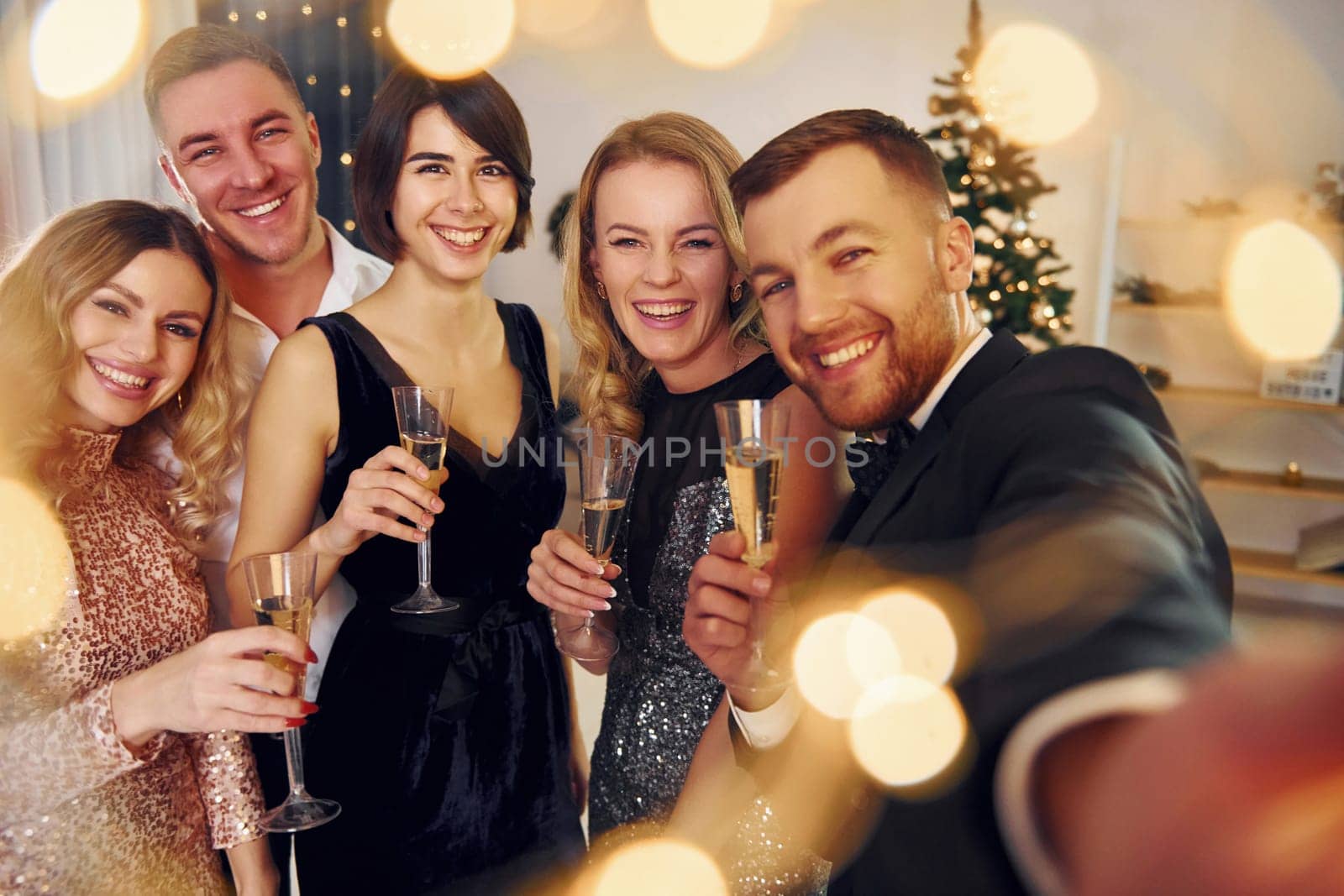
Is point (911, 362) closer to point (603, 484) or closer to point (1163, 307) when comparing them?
point (603, 484)

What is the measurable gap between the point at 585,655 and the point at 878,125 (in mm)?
1028

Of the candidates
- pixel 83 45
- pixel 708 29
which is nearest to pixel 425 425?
pixel 83 45

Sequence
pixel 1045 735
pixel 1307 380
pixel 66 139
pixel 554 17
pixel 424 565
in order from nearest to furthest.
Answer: pixel 1045 735
pixel 424 565
pixel 66 139
pixel 1307 380
pixel 554 17

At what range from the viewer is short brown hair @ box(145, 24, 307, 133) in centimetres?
176

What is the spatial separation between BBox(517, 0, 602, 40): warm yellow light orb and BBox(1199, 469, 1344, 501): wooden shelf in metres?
4.39

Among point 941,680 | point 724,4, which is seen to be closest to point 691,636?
point 941,680

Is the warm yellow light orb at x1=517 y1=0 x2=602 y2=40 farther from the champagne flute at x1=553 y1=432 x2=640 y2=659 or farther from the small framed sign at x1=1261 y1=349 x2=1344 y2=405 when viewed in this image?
the champagne flute at x1=553 y1=432 x2=640 y2=659

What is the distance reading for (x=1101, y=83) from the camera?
5117mm

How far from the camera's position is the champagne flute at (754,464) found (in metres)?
1.17

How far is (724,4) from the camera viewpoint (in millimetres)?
5340

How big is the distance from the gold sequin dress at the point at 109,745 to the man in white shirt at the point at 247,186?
21 cm

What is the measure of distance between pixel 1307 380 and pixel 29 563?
18.5ft

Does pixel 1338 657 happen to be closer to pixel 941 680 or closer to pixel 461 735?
pixel 941 680

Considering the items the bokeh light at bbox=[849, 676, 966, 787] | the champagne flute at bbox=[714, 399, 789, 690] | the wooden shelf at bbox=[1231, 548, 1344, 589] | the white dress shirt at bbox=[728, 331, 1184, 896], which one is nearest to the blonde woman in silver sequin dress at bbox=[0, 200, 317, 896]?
the champagne flute at bbox=[714, 399, 789, 690]
